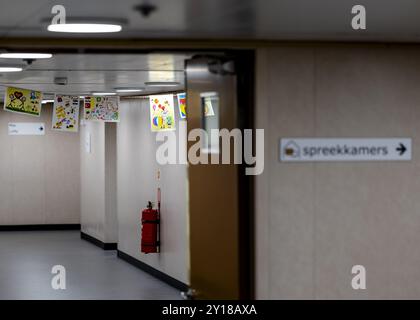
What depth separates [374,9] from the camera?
4.43 m

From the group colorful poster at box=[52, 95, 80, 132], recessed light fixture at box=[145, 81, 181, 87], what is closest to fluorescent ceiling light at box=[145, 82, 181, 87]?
recessed light fixture at box=[145, 81, 181, 87]

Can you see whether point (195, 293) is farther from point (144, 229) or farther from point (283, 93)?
point (144, 229)

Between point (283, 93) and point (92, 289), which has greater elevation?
point (283, 93)

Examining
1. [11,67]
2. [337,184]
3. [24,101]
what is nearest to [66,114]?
[24,101]

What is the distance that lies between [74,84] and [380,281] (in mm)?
5987

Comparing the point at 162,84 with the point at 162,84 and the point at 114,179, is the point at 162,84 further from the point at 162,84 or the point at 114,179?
the point at 114,179

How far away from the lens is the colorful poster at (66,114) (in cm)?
1258

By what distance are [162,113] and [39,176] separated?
778cm

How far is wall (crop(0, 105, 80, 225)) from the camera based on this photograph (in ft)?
60.8

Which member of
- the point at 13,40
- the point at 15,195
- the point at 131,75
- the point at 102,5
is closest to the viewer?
the point at 102,5

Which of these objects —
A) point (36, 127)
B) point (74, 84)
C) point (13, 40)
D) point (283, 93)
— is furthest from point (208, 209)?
point (36, 127)

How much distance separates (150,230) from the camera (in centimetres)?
1226

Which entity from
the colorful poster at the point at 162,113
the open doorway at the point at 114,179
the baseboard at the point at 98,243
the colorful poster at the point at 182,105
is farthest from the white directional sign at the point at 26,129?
the colorful poster at the point at 182,105

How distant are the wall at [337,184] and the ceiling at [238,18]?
26cm
